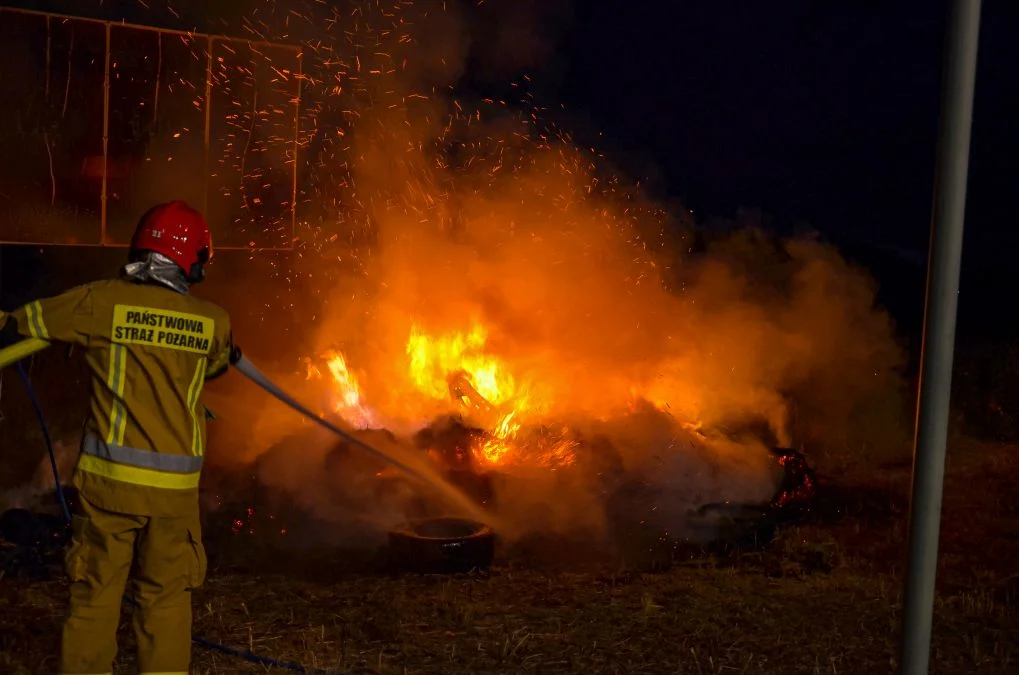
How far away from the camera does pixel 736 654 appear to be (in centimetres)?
500

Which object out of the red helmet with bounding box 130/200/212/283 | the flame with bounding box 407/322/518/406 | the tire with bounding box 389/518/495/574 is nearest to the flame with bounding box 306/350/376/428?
the flame with bounding box 407/322/518/406

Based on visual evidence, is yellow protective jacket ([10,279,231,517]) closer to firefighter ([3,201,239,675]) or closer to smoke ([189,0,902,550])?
firefighter ([3,201,239,675])

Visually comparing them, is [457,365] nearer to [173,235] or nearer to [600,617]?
[600,617]

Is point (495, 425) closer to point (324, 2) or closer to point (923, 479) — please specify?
point (324, 2)

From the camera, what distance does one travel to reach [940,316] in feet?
10.3

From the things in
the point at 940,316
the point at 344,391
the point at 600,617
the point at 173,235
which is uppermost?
the point at 344,391

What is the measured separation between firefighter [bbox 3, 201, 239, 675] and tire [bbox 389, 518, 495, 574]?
236 centimetres

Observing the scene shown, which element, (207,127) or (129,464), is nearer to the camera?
(129,464)

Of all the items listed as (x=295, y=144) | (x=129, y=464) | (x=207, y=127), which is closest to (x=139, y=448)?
(x=129, y=464)

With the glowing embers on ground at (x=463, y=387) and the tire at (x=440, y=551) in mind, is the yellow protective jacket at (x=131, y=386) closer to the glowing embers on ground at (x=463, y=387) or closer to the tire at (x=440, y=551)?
the tire at (x=440, y=551)

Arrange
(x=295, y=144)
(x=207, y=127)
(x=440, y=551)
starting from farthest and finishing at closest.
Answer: (x=295, y=144) → (x=207, y=127) → (x=440, y=551)

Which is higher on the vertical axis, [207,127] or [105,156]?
[207,127]

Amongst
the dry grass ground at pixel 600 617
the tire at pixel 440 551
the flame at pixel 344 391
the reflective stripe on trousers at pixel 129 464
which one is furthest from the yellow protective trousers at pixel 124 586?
the flame at pixel 344 391

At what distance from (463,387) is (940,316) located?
598 cm
